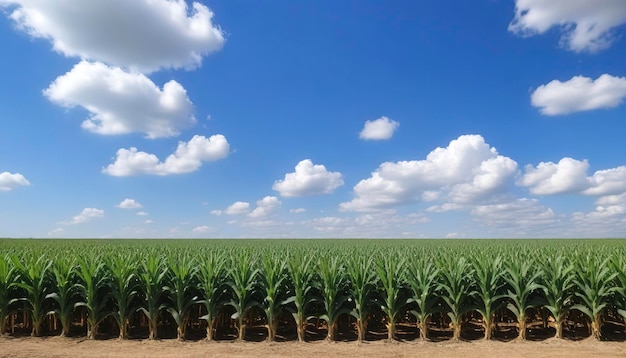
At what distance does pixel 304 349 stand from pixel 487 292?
13.8 ft

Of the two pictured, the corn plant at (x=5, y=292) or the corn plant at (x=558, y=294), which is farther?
the corn plant at (x=5, y=292)

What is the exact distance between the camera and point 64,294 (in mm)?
9836

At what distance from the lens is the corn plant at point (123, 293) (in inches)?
379

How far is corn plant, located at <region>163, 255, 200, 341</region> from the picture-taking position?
9.53 meters

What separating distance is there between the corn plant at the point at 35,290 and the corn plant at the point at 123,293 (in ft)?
5.04

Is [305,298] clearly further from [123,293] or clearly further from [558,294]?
[558,294]

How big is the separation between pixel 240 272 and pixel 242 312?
895 mm

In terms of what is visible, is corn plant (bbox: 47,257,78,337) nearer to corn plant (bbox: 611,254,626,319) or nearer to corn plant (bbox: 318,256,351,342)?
corn plant (bbox: 318,256,351,342)

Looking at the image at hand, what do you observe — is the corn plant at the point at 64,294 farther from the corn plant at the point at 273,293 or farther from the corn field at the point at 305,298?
the corn plant at the point at 273,293

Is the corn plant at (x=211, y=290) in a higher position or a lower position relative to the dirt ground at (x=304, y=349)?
higher

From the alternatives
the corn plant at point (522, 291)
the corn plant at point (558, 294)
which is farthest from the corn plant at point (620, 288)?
the corn plant at point (522, 291)

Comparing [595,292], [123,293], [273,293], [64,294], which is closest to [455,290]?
[595,292]

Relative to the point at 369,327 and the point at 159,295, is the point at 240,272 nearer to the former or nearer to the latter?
the point at 159,295

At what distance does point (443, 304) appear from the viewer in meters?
10.2
